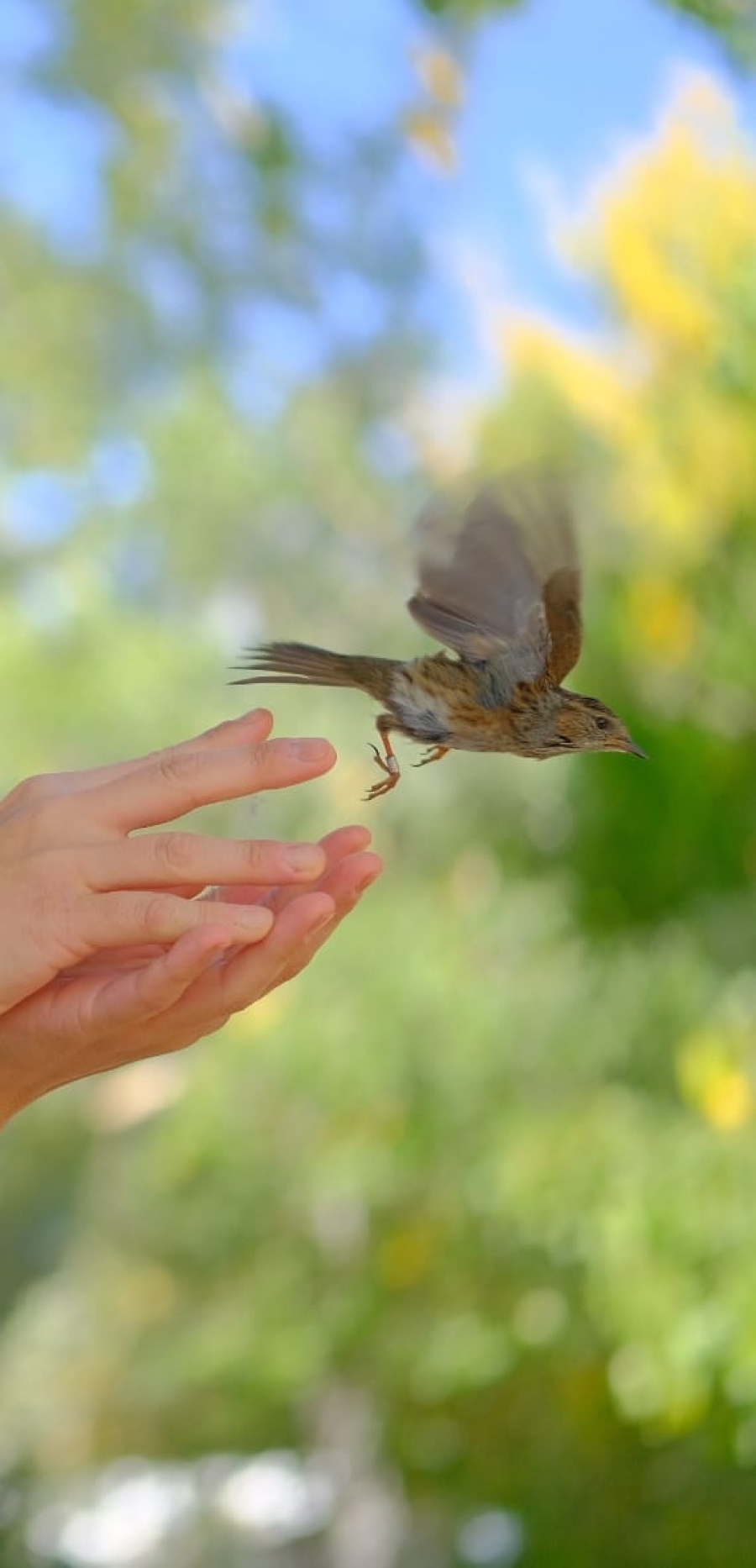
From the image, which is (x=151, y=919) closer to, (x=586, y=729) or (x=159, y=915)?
(x=159, y=915)

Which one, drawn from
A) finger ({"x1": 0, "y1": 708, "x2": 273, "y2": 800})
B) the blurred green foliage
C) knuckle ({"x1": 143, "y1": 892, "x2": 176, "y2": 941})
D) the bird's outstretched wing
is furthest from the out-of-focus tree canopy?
knuckle ({"x1": 143, "y1": 892, "x2": 176, "y2": 941})

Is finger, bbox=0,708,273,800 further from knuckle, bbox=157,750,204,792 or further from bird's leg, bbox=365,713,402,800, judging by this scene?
bird's leg, bbox=365,713,402,800

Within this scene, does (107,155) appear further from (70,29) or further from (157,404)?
(157,404)

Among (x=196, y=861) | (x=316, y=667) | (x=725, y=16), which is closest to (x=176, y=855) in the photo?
(x=196, y=861)

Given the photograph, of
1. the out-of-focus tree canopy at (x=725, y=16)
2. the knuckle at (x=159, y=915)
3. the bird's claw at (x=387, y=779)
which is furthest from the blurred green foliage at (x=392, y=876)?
the knuckle at (x=159, y=915)

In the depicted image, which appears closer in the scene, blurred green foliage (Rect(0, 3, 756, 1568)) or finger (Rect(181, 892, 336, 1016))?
finger (Rect(181, 892, 336, 1016))

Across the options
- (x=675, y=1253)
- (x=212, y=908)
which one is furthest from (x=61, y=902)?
(x=675, y=1253)
